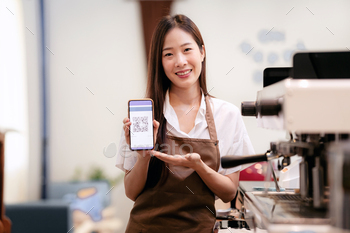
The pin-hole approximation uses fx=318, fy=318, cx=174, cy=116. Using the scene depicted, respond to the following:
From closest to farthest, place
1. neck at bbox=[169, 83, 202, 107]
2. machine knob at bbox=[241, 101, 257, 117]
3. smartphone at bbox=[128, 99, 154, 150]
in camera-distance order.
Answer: machine knob at bbox=[241, 101, 257, 117]
smartphone at bbox=[128, 99, 154, 150]
neck at bbox=[169, 83, 202, 107]

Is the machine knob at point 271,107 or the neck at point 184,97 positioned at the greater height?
the neck at point 184,97

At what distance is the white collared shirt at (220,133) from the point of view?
3.56ft

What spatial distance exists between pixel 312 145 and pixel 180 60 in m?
0.55

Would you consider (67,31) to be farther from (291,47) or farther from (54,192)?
(291,47)

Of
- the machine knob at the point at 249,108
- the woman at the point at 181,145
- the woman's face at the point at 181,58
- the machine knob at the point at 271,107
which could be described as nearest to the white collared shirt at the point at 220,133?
the woman at the point at 181,145

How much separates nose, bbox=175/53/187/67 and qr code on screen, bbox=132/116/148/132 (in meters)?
0.21

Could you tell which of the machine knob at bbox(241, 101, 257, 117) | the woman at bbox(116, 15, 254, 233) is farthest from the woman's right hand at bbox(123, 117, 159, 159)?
the machine knob at bbox(241, 101, 257, 117)

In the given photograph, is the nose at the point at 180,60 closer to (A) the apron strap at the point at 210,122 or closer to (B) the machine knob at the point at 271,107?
(A) the apron strap at the point at 210,122

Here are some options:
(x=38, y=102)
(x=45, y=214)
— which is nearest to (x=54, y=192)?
(x=45, y=214)

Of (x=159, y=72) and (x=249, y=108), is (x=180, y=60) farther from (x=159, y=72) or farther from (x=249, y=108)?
(x=249, y=108)

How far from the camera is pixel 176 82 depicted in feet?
3.60

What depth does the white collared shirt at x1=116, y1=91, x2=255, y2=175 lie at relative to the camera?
1086 millimetres

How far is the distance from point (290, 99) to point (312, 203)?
257mm

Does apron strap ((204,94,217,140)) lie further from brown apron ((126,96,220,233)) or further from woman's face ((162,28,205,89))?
woman's face ((162,28,205,89))
